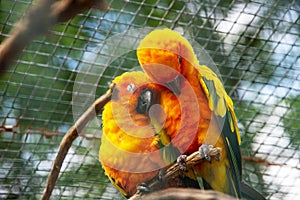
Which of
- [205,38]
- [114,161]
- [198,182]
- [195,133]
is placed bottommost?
[114,161]

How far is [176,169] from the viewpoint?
1408 mm

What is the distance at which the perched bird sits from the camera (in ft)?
5.04

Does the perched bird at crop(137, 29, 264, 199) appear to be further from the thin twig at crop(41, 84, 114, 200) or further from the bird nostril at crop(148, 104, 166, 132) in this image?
the thin twig at crop(41, 84, 114, 200)

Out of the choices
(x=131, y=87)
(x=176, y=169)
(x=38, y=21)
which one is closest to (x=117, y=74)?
(x=131, y=87)

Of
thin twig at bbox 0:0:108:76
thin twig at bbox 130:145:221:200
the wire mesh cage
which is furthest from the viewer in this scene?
the wire mesh cage

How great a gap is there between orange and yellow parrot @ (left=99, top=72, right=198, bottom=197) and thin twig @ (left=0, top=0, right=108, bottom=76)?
1109 millimetres

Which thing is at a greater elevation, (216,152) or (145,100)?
(216,152)

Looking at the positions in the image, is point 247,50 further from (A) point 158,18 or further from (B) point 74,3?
(B) point 74,3

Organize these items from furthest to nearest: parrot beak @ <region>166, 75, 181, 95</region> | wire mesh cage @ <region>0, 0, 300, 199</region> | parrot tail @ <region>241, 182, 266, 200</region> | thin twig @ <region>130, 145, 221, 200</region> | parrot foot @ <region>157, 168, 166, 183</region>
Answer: wire mesh cage @ <region>0, 0, 300, 199</region> < parrot tail @ <region>241, 182, 266, 200</region> < parrot beak @ <region>166, 75, 181, 95</region> < parrot foot @ <region>157, 168, 166, 183</region> < thin twig @ <region>130, 145, 221, 200</region>

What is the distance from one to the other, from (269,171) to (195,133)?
112 centimetres

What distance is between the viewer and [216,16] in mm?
2135

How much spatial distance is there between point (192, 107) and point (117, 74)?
25.4 inches

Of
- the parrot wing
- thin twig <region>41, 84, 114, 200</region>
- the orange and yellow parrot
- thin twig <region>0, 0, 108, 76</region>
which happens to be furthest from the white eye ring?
thin twig <region>0, 0, 108, 76</region>

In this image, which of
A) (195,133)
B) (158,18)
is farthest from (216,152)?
(158,18)
